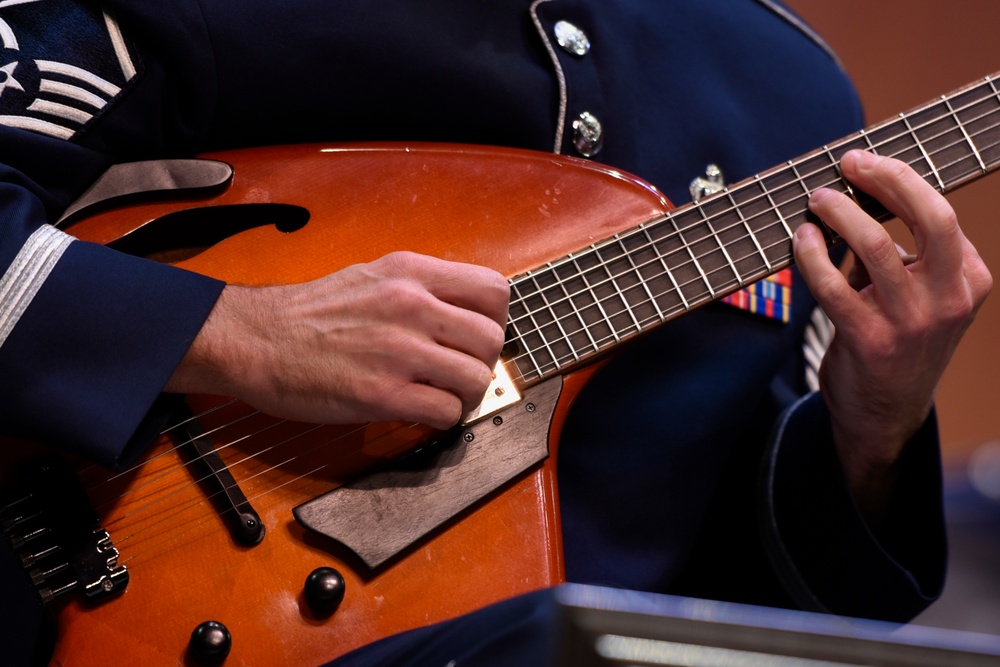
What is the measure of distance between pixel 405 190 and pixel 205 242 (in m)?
0.17

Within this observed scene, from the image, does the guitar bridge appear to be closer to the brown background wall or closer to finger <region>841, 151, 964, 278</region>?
finger <region>841, 151, 964, 278</region>

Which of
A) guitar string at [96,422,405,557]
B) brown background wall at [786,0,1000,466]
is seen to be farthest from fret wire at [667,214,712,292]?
brown background wall at [786,0,1000,466]

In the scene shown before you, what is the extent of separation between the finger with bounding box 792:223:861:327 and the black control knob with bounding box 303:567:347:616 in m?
0.45

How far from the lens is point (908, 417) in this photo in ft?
2.76

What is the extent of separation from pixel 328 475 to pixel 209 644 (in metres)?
0.14

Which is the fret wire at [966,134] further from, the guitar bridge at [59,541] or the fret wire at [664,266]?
the guitar bridge at [59,541]

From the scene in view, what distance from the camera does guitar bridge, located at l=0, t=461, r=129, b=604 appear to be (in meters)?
0.62

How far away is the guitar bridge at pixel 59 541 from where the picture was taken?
24.4 inches

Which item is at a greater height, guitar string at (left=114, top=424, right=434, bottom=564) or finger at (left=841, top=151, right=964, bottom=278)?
guitar string at (left=114, top=424, right=434, bottom=564)

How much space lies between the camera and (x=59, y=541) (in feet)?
2.04

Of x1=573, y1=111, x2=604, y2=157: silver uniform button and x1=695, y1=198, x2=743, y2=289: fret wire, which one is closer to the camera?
x1=695, y1=198, x2=743, y2=289: fret wire

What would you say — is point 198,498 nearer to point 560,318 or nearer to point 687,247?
point 560,318

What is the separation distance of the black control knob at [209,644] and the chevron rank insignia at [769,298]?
0.56 metres

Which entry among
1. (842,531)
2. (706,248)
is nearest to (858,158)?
(706,248)
